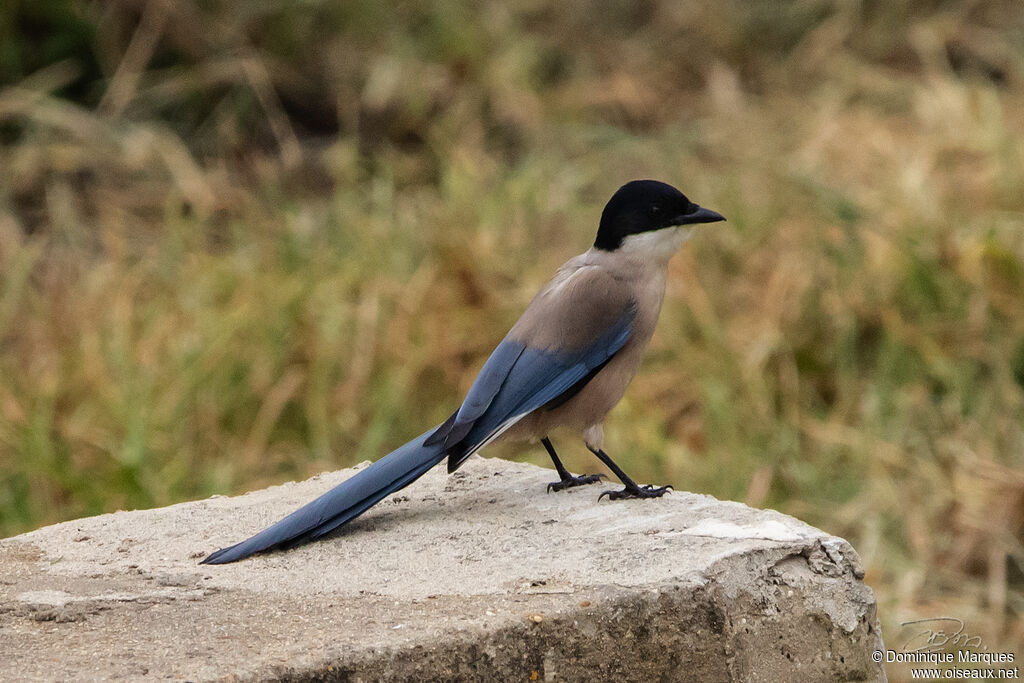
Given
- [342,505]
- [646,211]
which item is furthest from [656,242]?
[342,505]

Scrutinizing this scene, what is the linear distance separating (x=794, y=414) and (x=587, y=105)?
3.79 m

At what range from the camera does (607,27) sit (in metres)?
10.4

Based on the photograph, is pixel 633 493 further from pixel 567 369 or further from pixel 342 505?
pixel 342 505

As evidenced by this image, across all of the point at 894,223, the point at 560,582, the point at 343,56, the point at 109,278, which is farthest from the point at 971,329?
the point at 343,56

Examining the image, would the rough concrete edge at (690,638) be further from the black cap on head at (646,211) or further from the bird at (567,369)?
the black cap on head at (646,211)

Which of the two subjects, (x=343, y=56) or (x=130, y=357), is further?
(x=343, y=56)

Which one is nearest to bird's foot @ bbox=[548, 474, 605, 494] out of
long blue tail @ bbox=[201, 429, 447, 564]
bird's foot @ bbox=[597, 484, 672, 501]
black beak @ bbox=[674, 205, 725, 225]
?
bird's foot @ bbox=[597, 484, 672, 501]

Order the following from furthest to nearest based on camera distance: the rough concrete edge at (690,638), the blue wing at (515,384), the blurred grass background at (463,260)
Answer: the blurred grass background at (463,260) → the blue wing at (515,384) → the rough concrete edge at (690,638)

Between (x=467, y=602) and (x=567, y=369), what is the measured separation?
0.79 metres

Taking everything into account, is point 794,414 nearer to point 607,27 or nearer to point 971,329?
point 971,329
